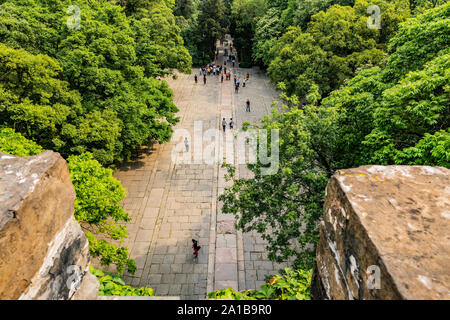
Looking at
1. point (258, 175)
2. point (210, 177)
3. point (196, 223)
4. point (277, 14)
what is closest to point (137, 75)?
point (210, 177)

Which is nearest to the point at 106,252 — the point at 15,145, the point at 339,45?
the point at 15,145

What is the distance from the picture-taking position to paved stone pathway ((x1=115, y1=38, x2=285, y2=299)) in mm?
11273

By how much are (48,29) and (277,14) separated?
24.6m

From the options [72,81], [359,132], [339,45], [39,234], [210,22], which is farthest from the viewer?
[210,22]

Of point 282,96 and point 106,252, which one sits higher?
point 282,96

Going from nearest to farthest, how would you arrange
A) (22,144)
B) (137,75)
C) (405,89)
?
(405,89) → (22,144) → (137,75)

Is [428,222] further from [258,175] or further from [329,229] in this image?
[258,175]

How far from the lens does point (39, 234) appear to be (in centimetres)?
296

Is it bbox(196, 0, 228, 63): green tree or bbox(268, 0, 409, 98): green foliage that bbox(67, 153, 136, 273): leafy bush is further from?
bbox(196, 0, 228, 63): green tree

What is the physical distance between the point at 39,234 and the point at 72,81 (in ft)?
→ 39.9

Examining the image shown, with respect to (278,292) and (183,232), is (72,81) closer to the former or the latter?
(183,232)

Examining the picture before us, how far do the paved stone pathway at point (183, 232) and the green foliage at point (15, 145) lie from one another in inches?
216

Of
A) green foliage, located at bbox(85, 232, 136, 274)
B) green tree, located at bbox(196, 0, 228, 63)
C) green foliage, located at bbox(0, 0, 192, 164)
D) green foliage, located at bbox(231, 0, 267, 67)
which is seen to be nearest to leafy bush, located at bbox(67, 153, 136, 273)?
green foliage, located at bbox(85, 232, 136, 274)

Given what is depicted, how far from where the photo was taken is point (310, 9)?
22672mm
